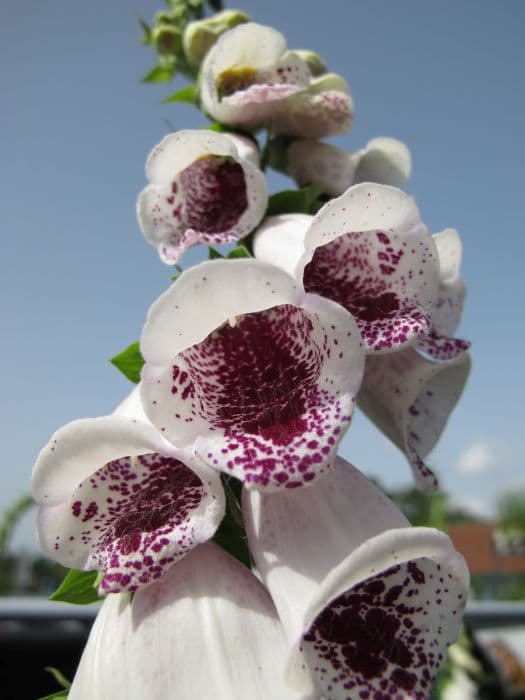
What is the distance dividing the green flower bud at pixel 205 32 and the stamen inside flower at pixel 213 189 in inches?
19.1

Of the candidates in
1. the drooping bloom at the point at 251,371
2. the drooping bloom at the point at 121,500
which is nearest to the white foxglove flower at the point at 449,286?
the drooping bloom at the point at 251,371

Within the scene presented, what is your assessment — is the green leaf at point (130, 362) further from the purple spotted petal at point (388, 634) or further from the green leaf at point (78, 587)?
the purple spotted petal at point (388, 634)

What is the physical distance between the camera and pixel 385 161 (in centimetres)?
133

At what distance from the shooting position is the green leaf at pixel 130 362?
931 millimetres

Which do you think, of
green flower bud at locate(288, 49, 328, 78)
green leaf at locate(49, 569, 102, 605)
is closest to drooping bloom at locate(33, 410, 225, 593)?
green leaf at locate(49, 569, 102, 605)

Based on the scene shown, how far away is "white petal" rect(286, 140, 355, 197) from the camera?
1.24 m

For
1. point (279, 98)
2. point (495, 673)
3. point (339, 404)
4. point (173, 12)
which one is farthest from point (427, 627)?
point (495, 673)

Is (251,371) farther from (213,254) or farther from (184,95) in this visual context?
(184,95)

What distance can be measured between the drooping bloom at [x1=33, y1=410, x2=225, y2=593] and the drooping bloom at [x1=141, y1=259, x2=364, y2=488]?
63 millimetres

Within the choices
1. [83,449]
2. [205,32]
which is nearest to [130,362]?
[83,449]

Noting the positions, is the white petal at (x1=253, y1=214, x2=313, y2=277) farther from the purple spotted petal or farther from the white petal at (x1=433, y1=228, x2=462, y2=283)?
the purple spotted petal

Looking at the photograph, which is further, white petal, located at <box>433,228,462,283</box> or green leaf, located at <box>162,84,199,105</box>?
green leaf, located at <box>162,84,199,105</box>

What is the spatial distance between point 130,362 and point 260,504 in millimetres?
311

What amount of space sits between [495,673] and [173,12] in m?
4.41
